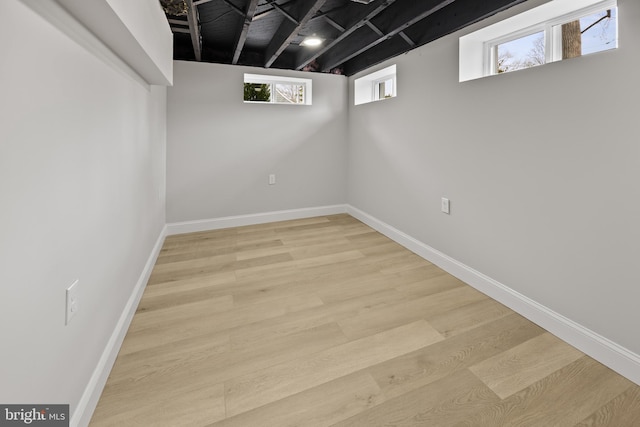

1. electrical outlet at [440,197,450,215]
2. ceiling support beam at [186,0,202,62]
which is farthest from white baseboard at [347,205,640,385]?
ceiling support beam at [186,0,202,62]

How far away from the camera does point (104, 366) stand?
1.33 m

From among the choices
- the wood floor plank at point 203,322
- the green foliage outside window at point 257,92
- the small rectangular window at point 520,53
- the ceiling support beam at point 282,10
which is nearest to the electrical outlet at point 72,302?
the wood floor plank at point 203,322

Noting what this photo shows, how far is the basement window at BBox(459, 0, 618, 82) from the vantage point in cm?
162

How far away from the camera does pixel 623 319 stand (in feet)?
4.71

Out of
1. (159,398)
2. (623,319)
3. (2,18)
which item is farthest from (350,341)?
(2,18)

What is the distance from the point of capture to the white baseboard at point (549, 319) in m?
1.42

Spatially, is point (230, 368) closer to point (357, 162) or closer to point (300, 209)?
point (300, 209)

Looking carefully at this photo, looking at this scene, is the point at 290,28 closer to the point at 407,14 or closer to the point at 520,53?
the point at 407,14

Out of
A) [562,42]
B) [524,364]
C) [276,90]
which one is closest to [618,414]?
[524,364]

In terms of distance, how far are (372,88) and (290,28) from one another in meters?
1.60

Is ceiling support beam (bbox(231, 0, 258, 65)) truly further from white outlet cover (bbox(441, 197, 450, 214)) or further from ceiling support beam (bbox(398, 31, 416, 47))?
white outlet cover (bbox(441, 197, 450, 214))

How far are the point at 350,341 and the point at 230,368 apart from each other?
0.62m

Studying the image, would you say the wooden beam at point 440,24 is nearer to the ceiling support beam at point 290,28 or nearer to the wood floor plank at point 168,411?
the ceiling support beam at point 290,28

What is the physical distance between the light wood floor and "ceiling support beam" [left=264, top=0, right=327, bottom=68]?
1.88 metres
